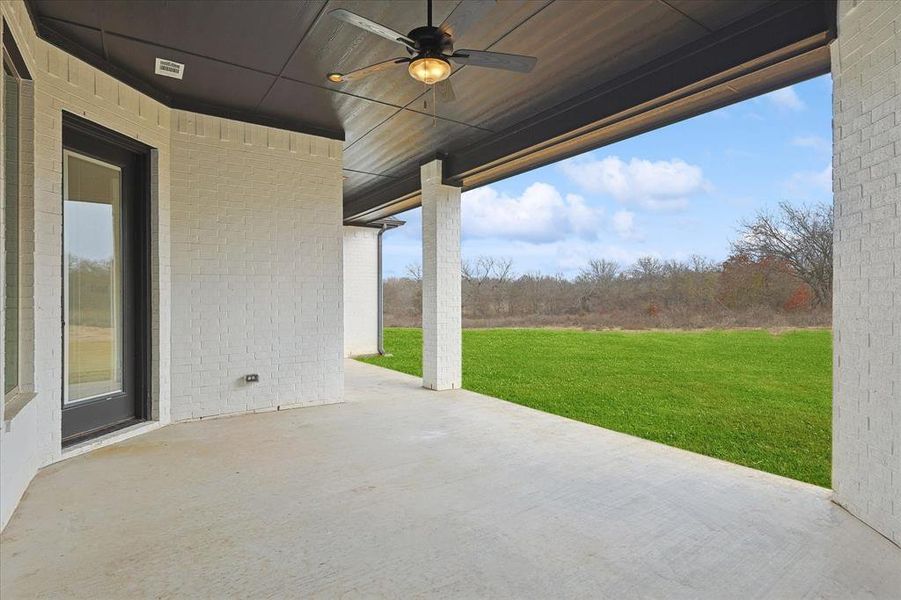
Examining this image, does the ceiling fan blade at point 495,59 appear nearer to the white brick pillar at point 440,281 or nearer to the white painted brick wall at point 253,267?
the white painted brick wall at point 253,267

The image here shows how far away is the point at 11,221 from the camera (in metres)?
3.14

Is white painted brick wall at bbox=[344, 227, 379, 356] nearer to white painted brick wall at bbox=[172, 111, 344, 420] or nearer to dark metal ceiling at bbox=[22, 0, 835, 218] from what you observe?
white painted brick wall at bbox=[172, 111, 344, 420]

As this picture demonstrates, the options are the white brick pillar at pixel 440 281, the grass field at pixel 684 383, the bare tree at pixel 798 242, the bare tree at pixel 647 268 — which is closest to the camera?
the grass field at pixel 684 383

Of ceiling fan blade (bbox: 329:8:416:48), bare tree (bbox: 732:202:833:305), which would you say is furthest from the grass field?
ceiling fan blade (bbox: 329:8:416:48)

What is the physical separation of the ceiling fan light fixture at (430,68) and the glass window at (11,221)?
264 centimetres

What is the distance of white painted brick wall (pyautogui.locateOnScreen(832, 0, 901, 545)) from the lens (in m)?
2.38

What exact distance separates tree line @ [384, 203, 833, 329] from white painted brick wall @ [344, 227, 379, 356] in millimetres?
5104

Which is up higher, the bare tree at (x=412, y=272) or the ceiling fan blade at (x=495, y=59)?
the ceiling fan blade at (x=495, y=59)

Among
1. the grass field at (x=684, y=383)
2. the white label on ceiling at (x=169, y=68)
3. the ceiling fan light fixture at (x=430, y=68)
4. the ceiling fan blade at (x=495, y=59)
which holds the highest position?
the white label on ceiling at (x=169, y=68)

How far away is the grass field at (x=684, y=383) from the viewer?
4730mm

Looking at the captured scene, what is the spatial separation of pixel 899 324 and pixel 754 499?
1.34m

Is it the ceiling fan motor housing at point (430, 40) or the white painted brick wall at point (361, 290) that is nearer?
the ceiling fan motor housing at point (430, 40)

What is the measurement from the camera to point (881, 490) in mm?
2471

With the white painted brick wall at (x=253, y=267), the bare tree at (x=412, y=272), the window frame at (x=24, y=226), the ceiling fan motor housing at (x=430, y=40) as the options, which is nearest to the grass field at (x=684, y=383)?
the bare tree at (x=412, y=272)
